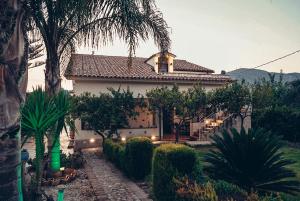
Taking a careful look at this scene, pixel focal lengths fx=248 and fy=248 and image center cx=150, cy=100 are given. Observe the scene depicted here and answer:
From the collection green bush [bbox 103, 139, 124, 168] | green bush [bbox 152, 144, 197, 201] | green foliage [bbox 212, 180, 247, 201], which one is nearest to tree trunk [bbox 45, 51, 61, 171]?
green bush [bbox 103, 139, 124, 168]

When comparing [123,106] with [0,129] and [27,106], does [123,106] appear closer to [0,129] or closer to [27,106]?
[27,106]

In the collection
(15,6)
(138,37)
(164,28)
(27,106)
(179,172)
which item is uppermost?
(164,28)

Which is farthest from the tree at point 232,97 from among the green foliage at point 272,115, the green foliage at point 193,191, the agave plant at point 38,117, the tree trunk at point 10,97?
the tree trunk at point 10,97

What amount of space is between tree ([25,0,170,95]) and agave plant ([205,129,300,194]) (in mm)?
4042

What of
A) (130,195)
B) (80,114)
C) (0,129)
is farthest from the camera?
(80,114)

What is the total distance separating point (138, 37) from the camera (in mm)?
7531

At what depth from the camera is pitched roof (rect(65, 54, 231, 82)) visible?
18620 mm

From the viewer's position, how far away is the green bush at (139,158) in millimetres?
9055

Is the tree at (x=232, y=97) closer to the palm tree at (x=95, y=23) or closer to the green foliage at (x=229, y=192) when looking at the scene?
the palm tree at (x=95, y=23)

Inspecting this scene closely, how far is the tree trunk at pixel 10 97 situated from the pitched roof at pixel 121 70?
1303 cm

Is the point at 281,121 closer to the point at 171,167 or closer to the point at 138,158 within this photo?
the point at 138,158

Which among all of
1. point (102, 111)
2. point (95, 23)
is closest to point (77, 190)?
point (95, 23)

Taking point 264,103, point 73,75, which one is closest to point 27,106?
point 73,75

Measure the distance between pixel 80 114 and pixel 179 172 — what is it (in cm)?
1085
